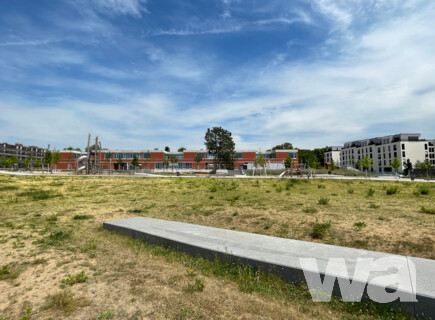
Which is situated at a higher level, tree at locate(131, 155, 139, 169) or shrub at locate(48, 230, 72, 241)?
tree at locate(131, 155, 139, 169)

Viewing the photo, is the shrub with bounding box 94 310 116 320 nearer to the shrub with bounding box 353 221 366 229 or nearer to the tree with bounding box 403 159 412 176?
the shrub with bounding box 353 221 366 229

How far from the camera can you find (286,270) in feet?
14.7

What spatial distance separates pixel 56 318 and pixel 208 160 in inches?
3492

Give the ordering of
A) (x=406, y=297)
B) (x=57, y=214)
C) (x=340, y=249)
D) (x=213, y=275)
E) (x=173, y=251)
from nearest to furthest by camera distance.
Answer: (x=406, y=297), (x=213, y=275), (x=340, y=249), (x=173, y=251), (x=57, y=214)

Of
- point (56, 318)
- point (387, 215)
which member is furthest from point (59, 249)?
point (387, 215)

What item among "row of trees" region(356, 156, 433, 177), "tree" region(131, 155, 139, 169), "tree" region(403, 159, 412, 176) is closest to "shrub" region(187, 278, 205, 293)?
"row of trees" region(356, 156, 433, 177)

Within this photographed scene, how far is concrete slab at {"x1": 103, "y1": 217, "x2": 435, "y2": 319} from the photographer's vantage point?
3.57 meters

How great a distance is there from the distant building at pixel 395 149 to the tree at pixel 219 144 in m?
64.9

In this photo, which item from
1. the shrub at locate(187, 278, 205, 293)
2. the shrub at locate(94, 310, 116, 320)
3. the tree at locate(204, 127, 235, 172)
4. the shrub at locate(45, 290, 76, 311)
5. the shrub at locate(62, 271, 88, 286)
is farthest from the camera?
the tree at locate(204, 127, 235, 172)

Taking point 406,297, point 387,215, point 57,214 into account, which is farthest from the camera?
point 57,214

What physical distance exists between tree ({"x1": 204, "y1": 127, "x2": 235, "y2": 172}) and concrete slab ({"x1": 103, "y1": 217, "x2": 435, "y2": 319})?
6673cm

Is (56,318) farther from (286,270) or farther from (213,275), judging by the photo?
(286,270)

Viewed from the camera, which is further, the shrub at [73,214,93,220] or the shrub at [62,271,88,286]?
the shrub at [73,214,93,220]

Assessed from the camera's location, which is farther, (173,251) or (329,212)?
(329,212)
